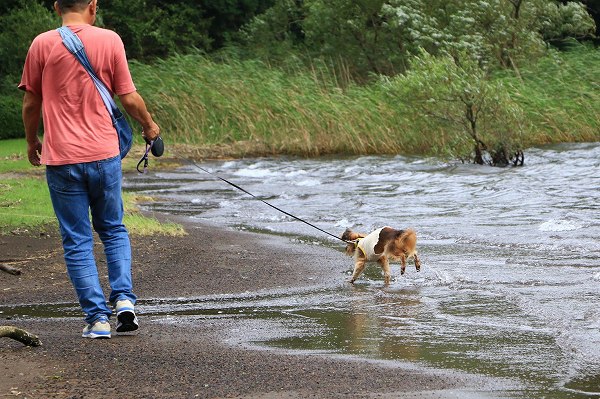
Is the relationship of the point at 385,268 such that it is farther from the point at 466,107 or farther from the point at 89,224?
the point at 466,107

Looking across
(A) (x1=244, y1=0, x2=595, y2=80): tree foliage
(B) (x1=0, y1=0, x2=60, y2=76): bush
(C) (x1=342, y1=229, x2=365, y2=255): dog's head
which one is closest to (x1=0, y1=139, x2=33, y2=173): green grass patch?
(B) (x1=0, y1=0, x2=60, y2=76): bush

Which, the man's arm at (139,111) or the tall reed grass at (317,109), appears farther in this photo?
the tall reed grass at (317,109)

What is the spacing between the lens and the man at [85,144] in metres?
6.16

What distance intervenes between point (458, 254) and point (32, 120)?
213 inches

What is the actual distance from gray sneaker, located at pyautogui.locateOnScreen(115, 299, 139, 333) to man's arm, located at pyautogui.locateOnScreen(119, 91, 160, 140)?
1.01 metres

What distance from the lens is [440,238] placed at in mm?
12219

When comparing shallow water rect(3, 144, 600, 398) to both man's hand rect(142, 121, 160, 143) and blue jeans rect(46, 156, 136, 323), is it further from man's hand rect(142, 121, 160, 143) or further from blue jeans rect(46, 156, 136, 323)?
man's hand rect(142, 121, 160, 143)

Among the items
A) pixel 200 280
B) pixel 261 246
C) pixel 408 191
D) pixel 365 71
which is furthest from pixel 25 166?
pixel 365 71

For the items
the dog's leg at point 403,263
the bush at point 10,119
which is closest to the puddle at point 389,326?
the dog's leg at point 403,263

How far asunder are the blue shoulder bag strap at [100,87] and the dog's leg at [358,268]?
3.15 meters

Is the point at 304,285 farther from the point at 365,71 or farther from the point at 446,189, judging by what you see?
the point at 365,71

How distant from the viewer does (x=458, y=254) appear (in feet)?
35.1

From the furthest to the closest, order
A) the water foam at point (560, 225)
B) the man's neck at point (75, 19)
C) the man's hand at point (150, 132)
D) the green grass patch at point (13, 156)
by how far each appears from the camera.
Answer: the green grass patch at point (13, 156) < the water foam at point (560, 225) < the man's hand at point (150, 132) < the man's neck at point (75, 19)

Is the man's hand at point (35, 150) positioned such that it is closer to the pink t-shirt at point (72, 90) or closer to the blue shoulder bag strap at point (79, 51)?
the pink t-shirt at point (72, 90)
